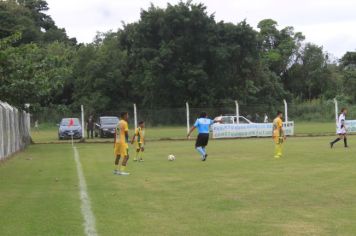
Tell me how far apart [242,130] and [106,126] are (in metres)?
9.25

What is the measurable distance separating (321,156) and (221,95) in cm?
3887

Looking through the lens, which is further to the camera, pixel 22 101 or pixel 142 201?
pixel 22 101

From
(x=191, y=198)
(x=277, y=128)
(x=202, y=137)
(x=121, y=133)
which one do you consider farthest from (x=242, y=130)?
(x=191, y=198)

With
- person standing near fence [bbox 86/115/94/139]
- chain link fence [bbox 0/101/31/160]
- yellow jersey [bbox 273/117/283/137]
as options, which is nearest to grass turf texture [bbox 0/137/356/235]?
yellow jersey [bbox 273/117/283/137]

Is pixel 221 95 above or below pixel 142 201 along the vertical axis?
above

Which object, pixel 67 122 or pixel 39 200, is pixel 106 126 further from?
pixel 39 200

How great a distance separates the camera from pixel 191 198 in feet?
35.4

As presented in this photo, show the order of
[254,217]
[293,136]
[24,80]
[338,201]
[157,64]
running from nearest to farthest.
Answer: [254,217] → [338,201] → [24,80] → [293,136] → [157,64]

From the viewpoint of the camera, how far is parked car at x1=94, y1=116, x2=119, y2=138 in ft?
126

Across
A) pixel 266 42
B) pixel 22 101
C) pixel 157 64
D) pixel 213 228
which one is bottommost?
pixel 213 228

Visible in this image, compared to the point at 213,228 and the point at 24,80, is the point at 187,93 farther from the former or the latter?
the point at 213,228

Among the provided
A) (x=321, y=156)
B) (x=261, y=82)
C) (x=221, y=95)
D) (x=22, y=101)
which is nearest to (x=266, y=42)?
(x=261, y=82)

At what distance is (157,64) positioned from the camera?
185 feet

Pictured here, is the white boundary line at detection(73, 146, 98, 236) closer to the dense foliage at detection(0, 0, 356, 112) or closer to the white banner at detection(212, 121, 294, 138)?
the white banner at detection(212, 121, 294, 138)
